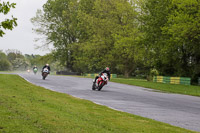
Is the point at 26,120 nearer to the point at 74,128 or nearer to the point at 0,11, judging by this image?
the point at 74,128

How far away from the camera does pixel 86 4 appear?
66.9 metres

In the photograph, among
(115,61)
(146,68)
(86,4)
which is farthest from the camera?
(86,4)

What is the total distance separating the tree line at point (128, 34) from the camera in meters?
34.9

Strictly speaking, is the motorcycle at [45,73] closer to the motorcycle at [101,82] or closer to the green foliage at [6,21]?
the motorcycle at [101,82]

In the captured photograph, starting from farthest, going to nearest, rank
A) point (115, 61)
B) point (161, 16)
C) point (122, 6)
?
point (115, 61) < point (122, 6) < point (161, 16)

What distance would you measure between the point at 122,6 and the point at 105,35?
7440mm

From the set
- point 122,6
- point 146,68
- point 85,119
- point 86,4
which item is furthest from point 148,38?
point 85,119

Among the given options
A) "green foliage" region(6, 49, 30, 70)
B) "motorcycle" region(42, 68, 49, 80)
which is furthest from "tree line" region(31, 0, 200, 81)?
"green foliage" region(6, 49, 30, 70)

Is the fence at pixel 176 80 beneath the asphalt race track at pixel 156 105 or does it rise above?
above

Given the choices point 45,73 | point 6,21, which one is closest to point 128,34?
point 45,73

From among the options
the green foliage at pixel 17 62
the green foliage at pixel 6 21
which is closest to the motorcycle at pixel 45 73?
the green foliage at pixel 6 21

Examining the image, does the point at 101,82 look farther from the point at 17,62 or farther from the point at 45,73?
the point at 17,62

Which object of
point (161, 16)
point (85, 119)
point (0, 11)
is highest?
point (161, 16)

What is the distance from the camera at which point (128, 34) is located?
51.2 meters
